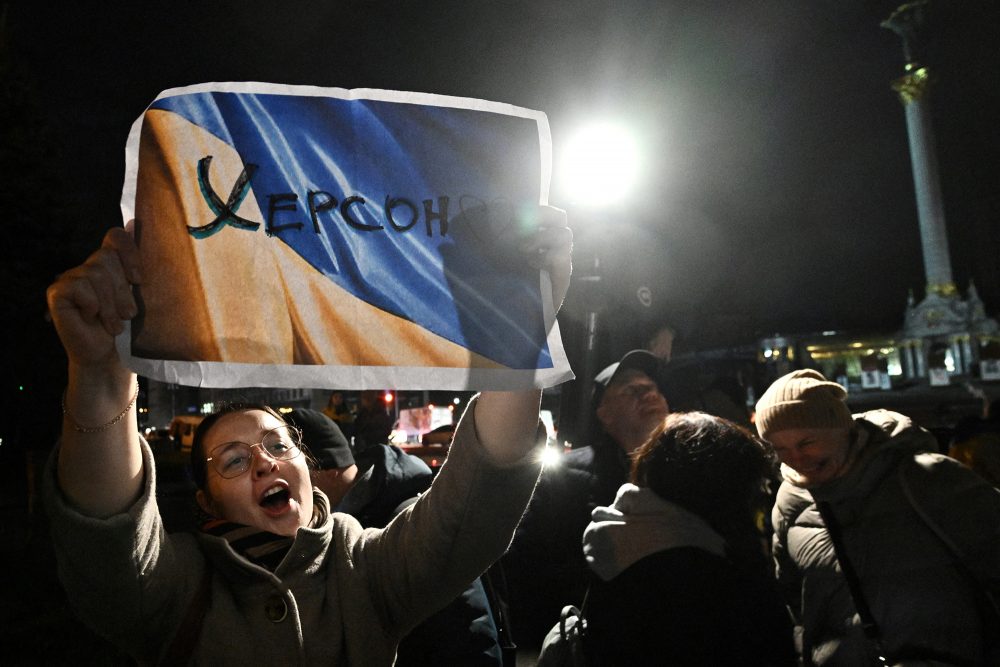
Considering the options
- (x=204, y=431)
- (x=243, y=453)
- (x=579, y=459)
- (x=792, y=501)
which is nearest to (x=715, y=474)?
(x=792, y=501)

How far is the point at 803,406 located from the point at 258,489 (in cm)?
214

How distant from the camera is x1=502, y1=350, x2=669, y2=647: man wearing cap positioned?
11.8 ft

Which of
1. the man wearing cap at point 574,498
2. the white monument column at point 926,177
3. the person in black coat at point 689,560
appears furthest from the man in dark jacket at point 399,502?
the white monument column at point 926,177

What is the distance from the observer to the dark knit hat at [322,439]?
326 centimetres

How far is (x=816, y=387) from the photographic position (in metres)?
3.03

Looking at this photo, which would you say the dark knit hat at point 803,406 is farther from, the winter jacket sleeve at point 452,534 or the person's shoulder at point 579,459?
the winter jacket sleeve at point 452,534

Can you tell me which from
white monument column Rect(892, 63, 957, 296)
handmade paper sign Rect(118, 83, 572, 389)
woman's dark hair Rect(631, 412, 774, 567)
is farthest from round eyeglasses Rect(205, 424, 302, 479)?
white monument column Rect(892, 63, 957, 296)

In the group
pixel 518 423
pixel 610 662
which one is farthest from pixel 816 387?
pixel 518 423

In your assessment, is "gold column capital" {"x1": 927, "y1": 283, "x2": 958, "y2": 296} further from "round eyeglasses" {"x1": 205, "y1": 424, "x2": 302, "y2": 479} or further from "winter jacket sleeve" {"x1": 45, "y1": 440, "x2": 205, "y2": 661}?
"winter jacket sleeve" {"x1": 45, "y1": 440, "x2": 205, "y2": 661}

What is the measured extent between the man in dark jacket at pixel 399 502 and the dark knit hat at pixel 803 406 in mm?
1400

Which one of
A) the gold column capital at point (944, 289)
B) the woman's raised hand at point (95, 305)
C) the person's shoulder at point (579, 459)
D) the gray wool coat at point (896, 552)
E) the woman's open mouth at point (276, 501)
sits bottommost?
the gray wool coat at point (896, 552)

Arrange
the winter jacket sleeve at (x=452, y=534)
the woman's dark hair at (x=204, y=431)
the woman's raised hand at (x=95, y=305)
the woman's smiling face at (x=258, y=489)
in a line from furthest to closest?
1. the woman's dark hair at (x=204, y=431)
2. the woman's smiling face at (x=258, y=489)
3. the winter jacket sleeve at (x=452, y=534)
4. the woman's raised hand at (x=95, y=305)

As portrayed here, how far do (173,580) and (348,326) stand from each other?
0.74m

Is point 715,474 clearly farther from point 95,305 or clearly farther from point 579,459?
point 95,305
